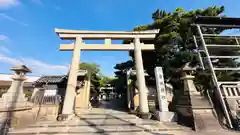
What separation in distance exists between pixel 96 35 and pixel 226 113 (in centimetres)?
799

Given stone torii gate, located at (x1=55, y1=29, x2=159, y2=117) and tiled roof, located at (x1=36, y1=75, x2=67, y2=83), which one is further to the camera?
tiled roof, located at (x1=36, y1=75, x2=67, y2=83)

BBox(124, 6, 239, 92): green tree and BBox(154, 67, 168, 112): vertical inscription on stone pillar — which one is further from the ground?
BBox(124, 6, 239, 92): green tree

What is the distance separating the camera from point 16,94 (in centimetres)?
483

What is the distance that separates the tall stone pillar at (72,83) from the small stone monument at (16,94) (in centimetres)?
170

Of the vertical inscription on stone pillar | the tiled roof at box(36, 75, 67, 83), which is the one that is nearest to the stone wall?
the tiled roof at box(36, 75, 67, 83)

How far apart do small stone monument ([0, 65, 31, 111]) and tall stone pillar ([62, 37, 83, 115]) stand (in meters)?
1.70

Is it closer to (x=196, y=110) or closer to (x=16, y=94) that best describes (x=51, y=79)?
(x=16, y=94)

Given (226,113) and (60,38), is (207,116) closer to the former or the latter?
(226,113)

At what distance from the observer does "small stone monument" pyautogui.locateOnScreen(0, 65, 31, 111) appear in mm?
4426

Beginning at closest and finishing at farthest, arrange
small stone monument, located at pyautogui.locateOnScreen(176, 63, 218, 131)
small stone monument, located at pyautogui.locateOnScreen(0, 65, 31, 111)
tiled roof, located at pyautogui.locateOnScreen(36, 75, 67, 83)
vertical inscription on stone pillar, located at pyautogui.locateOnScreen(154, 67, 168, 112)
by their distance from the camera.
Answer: small stone monument, located at pyautogui.locateOnScreen(0, 65, 31, 111) < small stone monument, located at pyautogui.locateOnScreen(176, 63, 218, 131) < vertical inscription on stone pillar, located at pyautogui.locateOnScreen(154, 67, 168, 112) < tiled roof, located at pyautogui.locateOnScreen(36, 75, 67, 83)

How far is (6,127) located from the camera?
14.0 ft

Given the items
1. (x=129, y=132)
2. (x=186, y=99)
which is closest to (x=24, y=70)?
(x=129, y=132)

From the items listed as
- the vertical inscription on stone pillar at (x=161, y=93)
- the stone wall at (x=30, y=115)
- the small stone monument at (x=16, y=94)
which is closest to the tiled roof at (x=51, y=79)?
the stone wall at (x=30, y=115)

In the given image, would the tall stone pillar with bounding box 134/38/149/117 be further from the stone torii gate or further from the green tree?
the green tree
